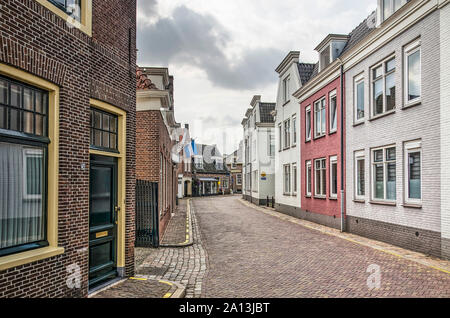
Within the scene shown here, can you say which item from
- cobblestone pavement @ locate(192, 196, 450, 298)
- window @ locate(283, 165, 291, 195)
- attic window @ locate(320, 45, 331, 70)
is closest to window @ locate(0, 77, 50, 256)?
cobblestone pavement @ locate(192, 196, 450, 298)

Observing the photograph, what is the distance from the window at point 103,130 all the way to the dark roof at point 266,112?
28.7 meters

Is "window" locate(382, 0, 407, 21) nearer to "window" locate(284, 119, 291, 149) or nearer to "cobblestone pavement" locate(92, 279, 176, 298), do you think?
"cobblestone pavement" locate(92, 279, 176, 298)

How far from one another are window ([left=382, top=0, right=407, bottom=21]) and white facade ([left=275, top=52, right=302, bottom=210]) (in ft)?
30.3

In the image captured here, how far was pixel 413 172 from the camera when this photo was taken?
449 inches

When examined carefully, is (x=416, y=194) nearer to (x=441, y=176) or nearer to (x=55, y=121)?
(x=441, y=176)

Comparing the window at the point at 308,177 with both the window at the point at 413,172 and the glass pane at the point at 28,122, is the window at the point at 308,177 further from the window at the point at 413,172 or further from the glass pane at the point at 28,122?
the glass pane at the point at 28,122

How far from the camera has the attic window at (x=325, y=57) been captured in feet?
61.7

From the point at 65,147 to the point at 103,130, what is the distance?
5.03 feet

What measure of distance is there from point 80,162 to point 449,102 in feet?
28.8

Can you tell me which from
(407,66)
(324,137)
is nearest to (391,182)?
(407,66)

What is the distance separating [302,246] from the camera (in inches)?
468

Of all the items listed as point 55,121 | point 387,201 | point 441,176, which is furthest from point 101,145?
point 387,201

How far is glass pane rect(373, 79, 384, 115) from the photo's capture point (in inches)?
532

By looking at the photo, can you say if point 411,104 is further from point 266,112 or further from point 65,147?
point 266,112
